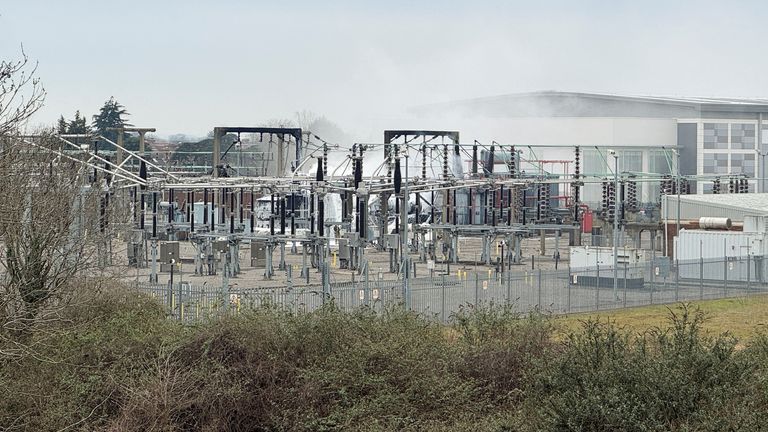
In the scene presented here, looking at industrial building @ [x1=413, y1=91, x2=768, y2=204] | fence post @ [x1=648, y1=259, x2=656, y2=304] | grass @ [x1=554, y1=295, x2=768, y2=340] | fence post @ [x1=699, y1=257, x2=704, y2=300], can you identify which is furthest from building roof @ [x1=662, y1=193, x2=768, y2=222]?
industrial building @ [x1=413, y1=91, x2=768, y2=204]

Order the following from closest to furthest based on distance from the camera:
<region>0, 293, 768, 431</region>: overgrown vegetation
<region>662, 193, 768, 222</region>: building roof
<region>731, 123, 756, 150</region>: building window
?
<region>0, 293, 768, 431</region>: overgrown vegetation < <region>662, 193, 768, 222</region>: building roof < <region>731, 123, 756, 150</region>: building window

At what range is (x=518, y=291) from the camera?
38.5m

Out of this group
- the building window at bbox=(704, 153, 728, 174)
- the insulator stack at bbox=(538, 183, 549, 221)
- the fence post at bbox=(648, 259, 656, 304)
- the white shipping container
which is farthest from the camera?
the building window at bbox=(704, 153, 728, 174)

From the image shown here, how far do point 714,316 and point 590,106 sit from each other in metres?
71.1

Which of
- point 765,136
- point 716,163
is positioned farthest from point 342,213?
point 765,136

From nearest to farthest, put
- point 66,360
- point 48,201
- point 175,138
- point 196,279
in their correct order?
point 66,360 < point 48,201 < point 196,279 < point 175,138

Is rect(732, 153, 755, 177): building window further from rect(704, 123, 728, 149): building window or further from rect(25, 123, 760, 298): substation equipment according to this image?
rect(25, 123, 760, 298): substation equipment

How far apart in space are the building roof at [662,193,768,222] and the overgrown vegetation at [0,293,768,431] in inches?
1311

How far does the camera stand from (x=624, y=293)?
41.1m

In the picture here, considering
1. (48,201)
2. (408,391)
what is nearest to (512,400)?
(408,391)

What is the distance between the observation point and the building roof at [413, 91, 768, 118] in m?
99.5

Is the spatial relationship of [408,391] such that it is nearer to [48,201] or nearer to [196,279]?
[48,201]

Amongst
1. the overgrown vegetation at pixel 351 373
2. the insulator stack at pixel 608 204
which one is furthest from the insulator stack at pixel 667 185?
the overgrown vegetation at pixel 351 373

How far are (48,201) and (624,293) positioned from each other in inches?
781
